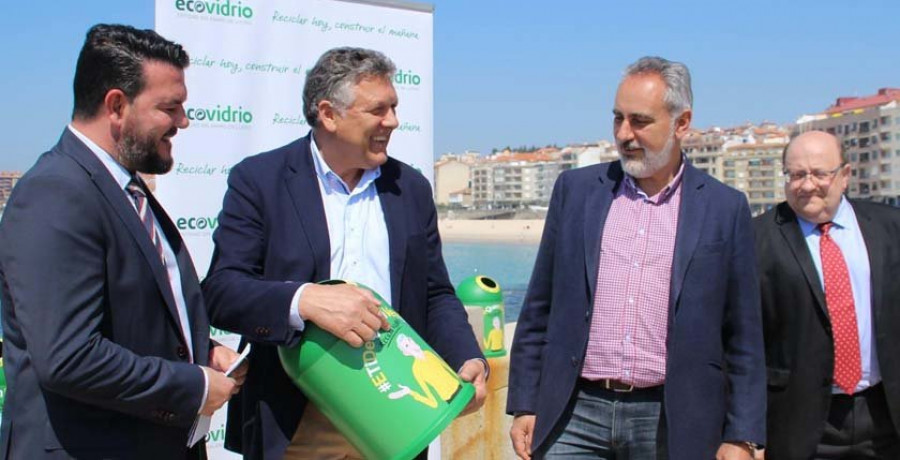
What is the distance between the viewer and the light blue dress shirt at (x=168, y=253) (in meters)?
1.96

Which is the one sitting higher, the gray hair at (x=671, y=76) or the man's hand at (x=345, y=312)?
the gray hair at (x=671, y=76)

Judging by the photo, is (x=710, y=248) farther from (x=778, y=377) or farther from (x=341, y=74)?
(x=341, y=74)

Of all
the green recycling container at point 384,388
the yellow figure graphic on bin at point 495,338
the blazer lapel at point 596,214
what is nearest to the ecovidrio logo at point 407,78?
the yellow figure graphic on bin at point 495,338

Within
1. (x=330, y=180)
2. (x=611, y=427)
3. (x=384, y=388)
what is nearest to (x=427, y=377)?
(x=384, y=388)

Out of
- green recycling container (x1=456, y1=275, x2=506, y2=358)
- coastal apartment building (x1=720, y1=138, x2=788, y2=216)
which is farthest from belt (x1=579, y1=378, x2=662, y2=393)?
coastal apartment building (x1=720, y1=138, x2=788, y2=216)

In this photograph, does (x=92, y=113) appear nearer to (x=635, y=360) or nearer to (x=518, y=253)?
(x=635, y=360)

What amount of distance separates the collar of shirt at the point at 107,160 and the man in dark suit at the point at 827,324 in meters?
2.18

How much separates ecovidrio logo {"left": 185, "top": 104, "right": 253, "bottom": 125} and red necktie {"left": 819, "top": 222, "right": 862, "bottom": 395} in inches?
97.1

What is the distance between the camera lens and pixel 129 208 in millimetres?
1951

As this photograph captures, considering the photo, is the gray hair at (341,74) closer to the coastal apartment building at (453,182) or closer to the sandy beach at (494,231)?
the sandy beach at (494,231)

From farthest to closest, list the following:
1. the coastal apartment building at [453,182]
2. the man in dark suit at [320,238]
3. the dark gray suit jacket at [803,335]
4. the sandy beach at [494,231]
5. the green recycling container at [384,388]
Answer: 1. the coastal apartment building at [453,182]
2. the sandy beach at [494,231]
3. the dark gray suit jacket at [803,335]
4. the man in dark suit at [320,238]
5. the green recycling container at [384,388]

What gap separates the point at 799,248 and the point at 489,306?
82.8 inches

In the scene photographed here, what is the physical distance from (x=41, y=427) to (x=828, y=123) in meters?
82.7

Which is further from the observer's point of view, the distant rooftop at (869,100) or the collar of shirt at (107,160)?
the distant rooftop at (869,100)
